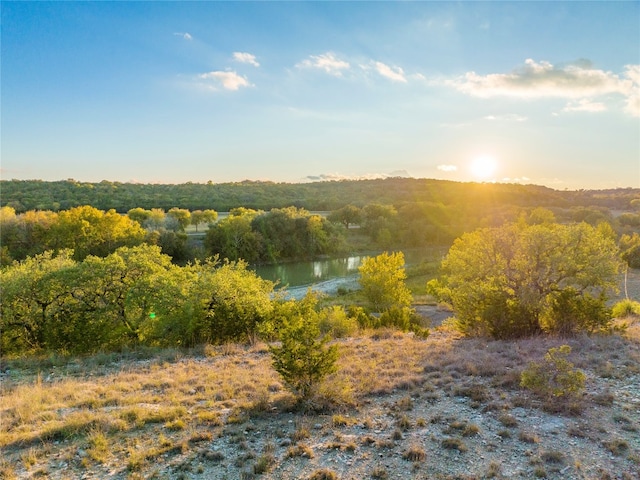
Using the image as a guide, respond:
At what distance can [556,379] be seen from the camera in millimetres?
7984

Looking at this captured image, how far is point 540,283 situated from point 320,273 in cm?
4276

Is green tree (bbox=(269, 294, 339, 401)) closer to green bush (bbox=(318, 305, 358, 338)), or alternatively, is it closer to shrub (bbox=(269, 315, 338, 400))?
shrub (bbox=(269, 315, 338, 400))

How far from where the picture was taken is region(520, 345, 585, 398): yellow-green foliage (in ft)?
25.5

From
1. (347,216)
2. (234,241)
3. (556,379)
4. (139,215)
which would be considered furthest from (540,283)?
(347,216)

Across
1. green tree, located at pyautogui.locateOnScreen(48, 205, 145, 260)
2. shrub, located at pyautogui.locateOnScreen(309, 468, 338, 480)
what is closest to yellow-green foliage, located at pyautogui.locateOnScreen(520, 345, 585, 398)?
shrub, located at pyautogui.locateOnScreen(309, 468, 338, 480)

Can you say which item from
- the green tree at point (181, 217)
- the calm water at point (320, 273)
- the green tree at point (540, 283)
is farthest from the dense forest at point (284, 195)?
the green tree at point (540, 283)

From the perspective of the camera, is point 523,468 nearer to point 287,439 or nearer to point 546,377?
point 546,377

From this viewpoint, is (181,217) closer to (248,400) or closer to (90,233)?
(90,233)

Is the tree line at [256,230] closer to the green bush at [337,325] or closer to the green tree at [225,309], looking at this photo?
the green tree at [225,309]

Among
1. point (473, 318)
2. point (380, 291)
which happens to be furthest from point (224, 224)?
point (473, 318)

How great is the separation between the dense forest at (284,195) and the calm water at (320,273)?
3814 centimetres

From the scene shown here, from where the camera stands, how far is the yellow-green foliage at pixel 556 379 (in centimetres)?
777

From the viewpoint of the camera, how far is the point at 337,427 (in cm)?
727

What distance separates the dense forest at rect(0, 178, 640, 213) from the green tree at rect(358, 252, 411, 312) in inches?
2423
